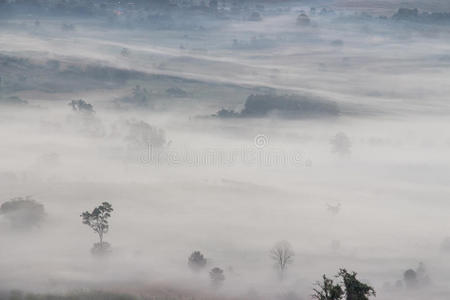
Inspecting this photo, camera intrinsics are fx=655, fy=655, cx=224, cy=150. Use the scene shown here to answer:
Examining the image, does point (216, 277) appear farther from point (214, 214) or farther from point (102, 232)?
point (214, 214)

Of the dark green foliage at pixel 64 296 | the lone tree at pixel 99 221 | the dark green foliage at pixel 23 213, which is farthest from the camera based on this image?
the dark green foliage at pixel 23 213

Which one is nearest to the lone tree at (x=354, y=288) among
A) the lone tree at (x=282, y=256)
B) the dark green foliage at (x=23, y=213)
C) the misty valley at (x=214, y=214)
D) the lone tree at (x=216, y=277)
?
the misty valley at (x=214, y=214)

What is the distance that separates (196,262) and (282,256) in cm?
1240

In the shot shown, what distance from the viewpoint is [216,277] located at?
264ft

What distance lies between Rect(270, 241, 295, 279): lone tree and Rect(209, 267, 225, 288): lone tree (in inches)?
334

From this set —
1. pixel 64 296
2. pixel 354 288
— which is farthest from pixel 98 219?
pixel 354 288

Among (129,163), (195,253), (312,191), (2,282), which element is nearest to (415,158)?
(312,191)

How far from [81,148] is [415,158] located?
86.8m

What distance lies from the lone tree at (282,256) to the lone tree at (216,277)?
8.49 metres

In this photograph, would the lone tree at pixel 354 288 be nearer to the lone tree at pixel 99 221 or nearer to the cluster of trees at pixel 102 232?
the cluster of trees at pixel 102 232

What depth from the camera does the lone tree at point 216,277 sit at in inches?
3147

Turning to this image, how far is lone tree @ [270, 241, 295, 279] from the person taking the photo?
8603cm

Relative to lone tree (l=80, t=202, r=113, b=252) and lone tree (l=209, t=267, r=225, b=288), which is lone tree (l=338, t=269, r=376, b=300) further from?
lone tree (l=80, t=202, r=113, b=252)

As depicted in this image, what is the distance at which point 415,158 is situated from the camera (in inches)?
6865
